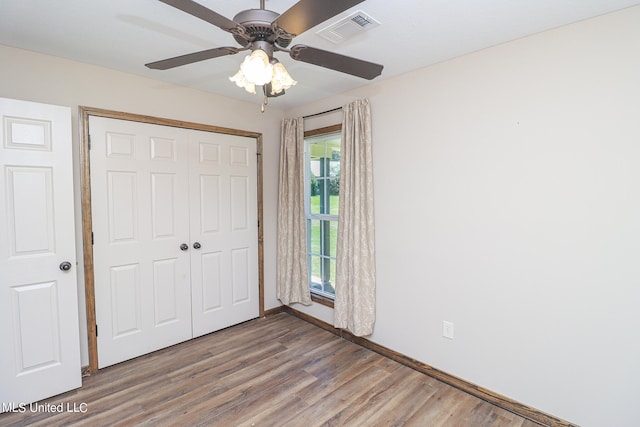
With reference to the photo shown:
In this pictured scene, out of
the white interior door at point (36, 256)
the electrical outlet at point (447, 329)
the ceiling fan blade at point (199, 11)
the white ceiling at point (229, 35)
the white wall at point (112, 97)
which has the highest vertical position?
the white ceiling at point (229, 35)

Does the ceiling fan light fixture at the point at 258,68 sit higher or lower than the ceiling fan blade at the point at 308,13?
lower

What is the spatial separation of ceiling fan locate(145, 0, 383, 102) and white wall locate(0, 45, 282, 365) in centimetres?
133

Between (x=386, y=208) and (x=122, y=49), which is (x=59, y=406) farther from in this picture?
(x=386, y=208)

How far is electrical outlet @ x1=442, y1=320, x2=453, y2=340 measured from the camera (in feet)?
7.59

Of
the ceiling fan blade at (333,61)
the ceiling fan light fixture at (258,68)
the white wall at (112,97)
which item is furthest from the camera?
the white wall at (112,97)

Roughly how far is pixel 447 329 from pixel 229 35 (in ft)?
8.41

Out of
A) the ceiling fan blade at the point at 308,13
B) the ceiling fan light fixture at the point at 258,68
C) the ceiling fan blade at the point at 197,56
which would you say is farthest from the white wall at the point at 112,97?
the ceiling fan blade at the point at 308,13

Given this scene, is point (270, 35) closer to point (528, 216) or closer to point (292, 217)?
point (528, 216)

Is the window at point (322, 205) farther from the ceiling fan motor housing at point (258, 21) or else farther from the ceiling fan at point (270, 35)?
the ceiling fan motor housing at point (258, 21)

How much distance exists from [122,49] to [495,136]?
263cm

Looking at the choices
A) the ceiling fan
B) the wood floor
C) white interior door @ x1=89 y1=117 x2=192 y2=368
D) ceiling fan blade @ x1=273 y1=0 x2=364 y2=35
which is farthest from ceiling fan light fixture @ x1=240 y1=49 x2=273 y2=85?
the wood floor

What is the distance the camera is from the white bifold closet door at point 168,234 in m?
2.48

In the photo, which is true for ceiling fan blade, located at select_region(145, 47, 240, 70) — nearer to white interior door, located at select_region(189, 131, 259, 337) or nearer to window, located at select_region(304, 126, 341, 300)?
white interior door, located at select_region(189, 131, 259, 337)

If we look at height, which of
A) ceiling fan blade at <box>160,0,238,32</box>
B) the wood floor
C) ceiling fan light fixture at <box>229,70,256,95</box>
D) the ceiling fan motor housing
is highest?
the ceiling fan motor housing
